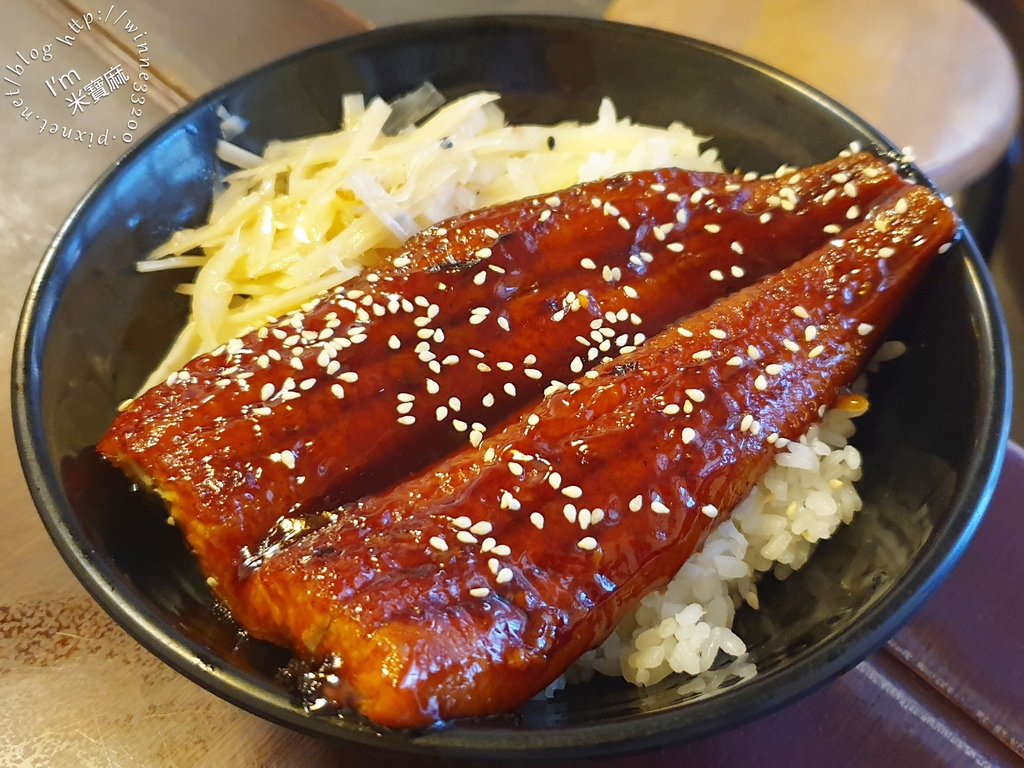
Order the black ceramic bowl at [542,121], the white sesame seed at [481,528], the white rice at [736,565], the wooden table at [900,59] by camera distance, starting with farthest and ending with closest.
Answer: the wooden table at [900,59] < the white rice at [736,565] < the white sesame seed at [481,528] < the black ceramic bowl at [542,121]

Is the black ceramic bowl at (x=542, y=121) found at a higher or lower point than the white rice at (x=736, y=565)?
higher

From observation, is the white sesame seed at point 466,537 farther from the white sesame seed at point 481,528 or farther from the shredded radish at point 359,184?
the shredded radish at point 359,184

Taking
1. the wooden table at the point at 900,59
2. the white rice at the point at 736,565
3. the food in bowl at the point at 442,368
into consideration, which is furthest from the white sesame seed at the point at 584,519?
the wooden table at the point at 900,59

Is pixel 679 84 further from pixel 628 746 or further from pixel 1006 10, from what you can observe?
pixel 1006 10

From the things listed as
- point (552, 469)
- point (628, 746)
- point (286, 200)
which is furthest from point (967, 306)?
point (286, 200)

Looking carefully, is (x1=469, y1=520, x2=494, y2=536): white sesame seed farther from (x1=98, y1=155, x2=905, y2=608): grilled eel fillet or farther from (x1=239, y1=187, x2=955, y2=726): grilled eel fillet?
(x1=98, y1=155, x2=905, y2=608): grilled eel fillet

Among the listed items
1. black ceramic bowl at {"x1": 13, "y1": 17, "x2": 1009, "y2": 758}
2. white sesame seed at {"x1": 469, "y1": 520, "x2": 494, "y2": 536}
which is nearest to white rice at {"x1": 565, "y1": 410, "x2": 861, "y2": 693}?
black ceramic bowl at {"x1": 13, "y1": 17, "x2": 1009, "y2": 758}

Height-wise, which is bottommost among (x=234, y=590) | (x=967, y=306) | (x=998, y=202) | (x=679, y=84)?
(x=998, y=202)
